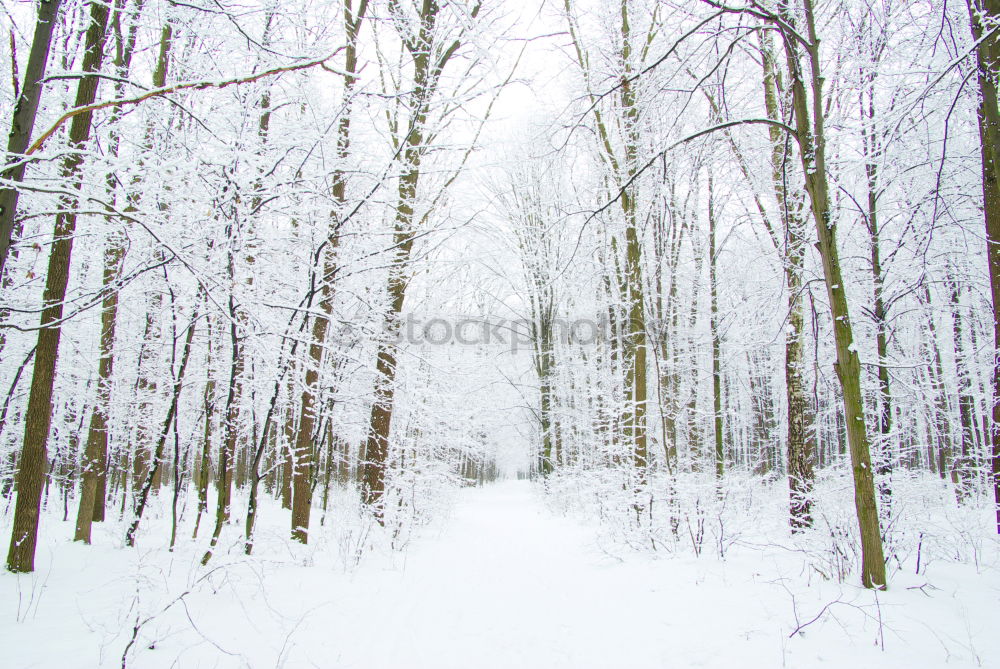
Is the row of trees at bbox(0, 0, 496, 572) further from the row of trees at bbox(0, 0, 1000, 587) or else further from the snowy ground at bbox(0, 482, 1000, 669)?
the snowy ground at bbox(0, 482, 1000, 669)

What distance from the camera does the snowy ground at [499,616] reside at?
2904 mm

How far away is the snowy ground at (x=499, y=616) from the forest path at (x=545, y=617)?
18 millimetres

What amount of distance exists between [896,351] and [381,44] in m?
12.1

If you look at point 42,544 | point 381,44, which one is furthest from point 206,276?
point 42,544

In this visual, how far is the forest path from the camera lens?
3211mm

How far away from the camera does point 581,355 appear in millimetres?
19203

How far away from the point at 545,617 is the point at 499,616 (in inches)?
16.7

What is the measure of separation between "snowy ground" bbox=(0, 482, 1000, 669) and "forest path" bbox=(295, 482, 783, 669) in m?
0.02

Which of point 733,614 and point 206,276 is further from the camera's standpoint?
point 733,614

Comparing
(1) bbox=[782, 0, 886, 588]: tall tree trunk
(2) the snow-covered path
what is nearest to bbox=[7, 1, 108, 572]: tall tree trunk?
(2) the snow-covered path

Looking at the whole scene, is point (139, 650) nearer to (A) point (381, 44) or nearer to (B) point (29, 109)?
(B) point (29, 109)

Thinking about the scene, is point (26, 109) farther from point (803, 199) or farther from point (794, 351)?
point (803, 199)

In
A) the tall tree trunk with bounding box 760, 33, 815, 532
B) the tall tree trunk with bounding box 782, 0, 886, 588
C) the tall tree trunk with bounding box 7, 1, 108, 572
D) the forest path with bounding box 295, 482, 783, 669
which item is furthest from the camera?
the tall tree trunk with bounding box 760, 33, 815, 532

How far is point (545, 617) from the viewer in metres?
4.13
